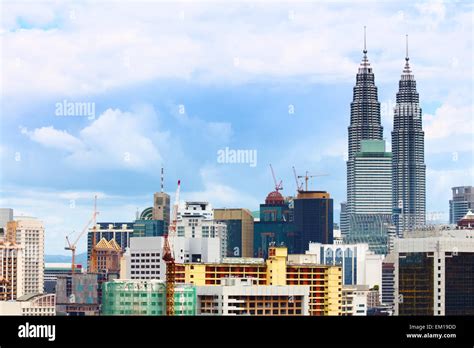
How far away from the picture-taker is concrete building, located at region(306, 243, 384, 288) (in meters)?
75.8

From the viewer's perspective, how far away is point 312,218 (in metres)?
90.9

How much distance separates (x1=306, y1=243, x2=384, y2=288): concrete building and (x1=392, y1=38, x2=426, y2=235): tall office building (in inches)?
456

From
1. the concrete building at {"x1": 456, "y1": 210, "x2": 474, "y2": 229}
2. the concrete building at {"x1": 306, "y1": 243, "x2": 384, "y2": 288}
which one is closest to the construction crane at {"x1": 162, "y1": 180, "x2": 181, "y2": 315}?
the concrete building at {"x1": 306, "y1": 243, "x2": 384, "y2": 288}

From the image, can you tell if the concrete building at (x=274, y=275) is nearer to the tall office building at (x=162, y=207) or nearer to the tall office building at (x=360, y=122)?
the tall office building at (x=162, y=207)

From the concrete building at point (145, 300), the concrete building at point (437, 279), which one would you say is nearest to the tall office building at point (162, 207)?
the concrete building at point (437, 279)

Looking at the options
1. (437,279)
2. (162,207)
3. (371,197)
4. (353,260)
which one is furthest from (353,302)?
(371,197)

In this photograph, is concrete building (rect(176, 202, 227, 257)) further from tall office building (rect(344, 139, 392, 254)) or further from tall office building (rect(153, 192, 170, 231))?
tall office building (rect(344, 139, 392, 254))

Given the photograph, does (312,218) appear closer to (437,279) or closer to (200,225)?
(200,225)

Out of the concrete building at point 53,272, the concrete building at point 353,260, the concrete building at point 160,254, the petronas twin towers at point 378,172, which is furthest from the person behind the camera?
the petronas twin towers at point 378,172

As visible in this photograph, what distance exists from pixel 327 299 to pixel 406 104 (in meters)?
51.3

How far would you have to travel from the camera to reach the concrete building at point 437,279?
5197 cm

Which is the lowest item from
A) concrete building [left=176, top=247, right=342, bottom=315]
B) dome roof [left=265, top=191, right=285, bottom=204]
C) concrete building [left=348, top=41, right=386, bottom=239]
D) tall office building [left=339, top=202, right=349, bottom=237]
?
concrete building [left=176, top=247, right=342, bottom=315]

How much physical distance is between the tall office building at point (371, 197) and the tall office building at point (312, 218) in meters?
4.50
